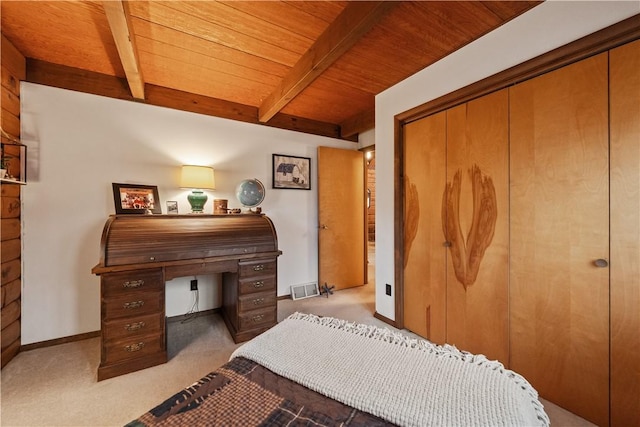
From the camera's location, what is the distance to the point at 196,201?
2514 mm

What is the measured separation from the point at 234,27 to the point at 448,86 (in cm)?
169

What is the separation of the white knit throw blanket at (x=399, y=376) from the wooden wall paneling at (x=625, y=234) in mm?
976

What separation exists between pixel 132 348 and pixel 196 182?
1.46m

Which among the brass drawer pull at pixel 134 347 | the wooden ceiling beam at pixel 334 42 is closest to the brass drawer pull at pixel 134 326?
the brass drawer pull at pixel 134 347

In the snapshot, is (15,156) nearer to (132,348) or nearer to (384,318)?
(132,348)

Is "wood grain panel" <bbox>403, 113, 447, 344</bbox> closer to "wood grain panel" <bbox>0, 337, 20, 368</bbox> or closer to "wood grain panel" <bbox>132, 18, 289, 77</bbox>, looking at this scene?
"wood grain panel" <bbox>132, 18, 289, 77</bbox>

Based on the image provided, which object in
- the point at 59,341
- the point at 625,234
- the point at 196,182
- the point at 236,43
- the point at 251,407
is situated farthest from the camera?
the point at 196,182

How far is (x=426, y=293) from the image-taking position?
7.52ft

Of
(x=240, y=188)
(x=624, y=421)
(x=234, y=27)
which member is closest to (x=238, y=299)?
(x=240, y=188)

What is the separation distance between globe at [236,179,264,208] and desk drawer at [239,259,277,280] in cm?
83

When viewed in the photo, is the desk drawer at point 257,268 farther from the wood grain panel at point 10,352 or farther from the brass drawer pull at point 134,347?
the wood grain panel at point 10,352

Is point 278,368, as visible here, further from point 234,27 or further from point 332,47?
point 234,27

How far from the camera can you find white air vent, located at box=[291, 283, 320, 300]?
3.33m

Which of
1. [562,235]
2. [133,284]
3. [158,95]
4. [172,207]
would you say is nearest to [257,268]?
[133,284]
